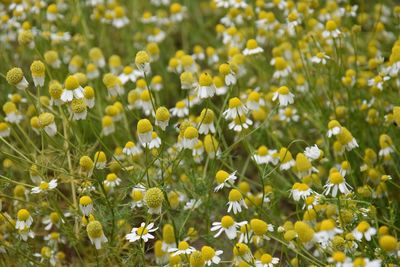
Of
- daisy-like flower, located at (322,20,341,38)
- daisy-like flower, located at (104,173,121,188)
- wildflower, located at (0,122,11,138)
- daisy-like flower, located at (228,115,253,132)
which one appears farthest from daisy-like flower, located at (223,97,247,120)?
wildflower, located at (0,122,11,138)

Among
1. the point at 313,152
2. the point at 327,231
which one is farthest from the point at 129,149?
the point at 327,231

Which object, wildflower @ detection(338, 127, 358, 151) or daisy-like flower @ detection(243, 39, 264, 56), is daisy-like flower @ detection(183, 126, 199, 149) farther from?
daisy-like flower @ detection(243, 39, 264, 56)

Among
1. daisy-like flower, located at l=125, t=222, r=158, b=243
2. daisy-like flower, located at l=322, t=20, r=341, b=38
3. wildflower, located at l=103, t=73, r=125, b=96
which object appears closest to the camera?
daisy-like flower, located at l=125, t=222, r=158, b=243

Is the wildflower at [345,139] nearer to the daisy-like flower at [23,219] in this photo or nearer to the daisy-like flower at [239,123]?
the daisy-like flower at [239,123]

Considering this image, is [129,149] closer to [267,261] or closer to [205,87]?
[205,87]

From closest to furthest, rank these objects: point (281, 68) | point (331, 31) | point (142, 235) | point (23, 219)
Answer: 1. point (142, 235)
2. point (23, 219)
3. point (331, 31)
4. point (281, 68)

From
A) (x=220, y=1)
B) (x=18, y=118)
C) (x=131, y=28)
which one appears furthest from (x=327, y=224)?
(x=131, y=28)

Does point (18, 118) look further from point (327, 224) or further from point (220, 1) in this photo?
point (327, 224)
